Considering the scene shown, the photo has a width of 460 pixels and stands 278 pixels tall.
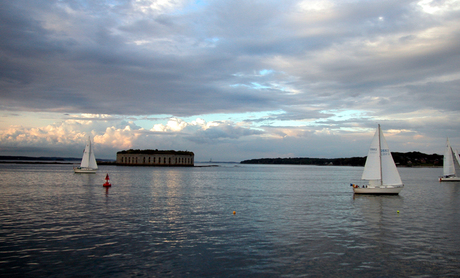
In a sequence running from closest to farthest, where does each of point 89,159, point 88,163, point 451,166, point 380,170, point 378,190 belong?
point 380,170
point 378,190
point 451,166
point 88,163
point 89,159

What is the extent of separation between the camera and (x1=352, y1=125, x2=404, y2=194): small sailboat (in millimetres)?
48031

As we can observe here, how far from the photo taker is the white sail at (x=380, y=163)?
47938 millimetres

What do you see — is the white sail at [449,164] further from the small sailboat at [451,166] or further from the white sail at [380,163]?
the white sail at [380,163]

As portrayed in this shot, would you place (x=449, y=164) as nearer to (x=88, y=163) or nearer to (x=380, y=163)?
(x=380, y=163)

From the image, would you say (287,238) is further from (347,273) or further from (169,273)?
(169,273)

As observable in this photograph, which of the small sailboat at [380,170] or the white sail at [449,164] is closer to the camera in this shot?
the small sailboat at [380,170]

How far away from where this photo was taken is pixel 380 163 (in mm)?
48031

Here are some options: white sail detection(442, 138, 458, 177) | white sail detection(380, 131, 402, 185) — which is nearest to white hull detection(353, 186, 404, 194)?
white sail detection(380, 131, 402, 185)

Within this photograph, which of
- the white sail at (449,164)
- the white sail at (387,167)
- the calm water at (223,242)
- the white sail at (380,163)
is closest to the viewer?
the calm water at (223,242)

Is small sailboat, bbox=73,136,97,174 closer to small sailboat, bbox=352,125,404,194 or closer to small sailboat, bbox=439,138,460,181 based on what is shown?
small sailboat, bbox=352,125,404,194

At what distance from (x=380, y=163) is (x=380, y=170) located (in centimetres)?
109

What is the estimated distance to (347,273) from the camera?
14.5 metres

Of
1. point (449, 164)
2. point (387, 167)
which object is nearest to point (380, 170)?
point (387, 167)

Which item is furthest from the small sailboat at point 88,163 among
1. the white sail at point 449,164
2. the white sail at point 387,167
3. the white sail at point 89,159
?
the white sail at point 449,164
